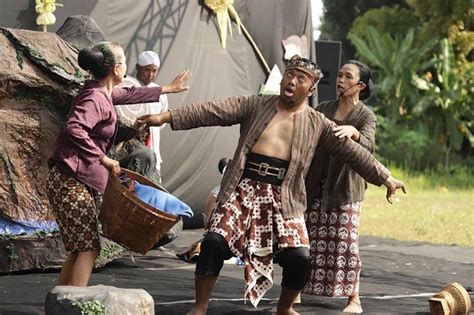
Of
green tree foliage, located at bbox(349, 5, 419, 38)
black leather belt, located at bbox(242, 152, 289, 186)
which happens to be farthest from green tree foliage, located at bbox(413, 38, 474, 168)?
black leather belt, located at bbox(242, 152, 289, 186)

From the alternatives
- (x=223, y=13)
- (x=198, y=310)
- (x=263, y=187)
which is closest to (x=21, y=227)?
(x=198, y=310)

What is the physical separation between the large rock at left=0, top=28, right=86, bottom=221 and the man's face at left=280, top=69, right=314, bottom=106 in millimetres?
2688

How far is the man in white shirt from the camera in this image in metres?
10.2

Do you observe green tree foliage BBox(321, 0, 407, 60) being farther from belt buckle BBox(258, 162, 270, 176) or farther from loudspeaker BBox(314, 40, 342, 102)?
belt buckle BBox(258, 162, 270, 176)

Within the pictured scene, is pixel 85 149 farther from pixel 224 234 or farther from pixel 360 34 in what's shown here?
pixel 360 34

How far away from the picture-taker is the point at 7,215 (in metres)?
9.21

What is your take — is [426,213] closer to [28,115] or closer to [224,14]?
[224,14]

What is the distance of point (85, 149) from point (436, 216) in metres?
10.8

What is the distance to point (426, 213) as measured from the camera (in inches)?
692

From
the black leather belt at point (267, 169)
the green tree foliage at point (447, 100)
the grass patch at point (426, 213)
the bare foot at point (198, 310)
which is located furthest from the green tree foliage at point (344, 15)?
the bare foot at point (198, 310)

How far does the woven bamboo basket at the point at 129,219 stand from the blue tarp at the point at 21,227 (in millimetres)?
2358

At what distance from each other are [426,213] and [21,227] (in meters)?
9.32

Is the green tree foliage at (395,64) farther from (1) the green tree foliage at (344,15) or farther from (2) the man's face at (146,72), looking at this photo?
(2) the man's face at (146,72)

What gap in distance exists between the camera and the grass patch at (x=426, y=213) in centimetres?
1495
